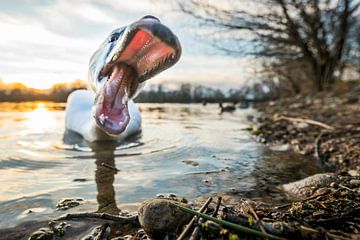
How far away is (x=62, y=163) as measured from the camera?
276 cm

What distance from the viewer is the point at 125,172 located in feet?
8.21

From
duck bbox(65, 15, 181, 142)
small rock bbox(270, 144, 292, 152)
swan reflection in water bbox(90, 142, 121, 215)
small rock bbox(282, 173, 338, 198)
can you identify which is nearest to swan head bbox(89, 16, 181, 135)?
duck bbox(65, 15, 181, 142)

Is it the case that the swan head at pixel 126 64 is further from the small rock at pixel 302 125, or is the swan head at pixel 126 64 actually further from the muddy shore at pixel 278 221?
the small rock at pixel 302 125

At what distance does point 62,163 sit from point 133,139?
1488 millimetres

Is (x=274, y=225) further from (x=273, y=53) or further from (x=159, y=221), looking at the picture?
(x=273, y=53)

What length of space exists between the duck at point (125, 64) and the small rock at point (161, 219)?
61cm

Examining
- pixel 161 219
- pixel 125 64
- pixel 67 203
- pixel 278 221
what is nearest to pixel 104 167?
pixel 67 203

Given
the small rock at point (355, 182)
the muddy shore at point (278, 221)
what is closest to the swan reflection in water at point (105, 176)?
the muddy shore at point (278, 221)

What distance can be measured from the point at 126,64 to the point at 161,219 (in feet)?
3.10

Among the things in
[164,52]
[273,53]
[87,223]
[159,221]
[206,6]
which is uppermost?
[206,6]

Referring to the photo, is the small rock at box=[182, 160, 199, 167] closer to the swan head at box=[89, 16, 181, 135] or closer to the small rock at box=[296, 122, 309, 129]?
the swan head at box=[89, 16, 181, 135]

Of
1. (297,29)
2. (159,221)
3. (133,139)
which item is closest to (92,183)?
(159,221)

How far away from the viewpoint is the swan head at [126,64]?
140 centimetres

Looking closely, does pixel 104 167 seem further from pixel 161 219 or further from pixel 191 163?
pixel 161 219
